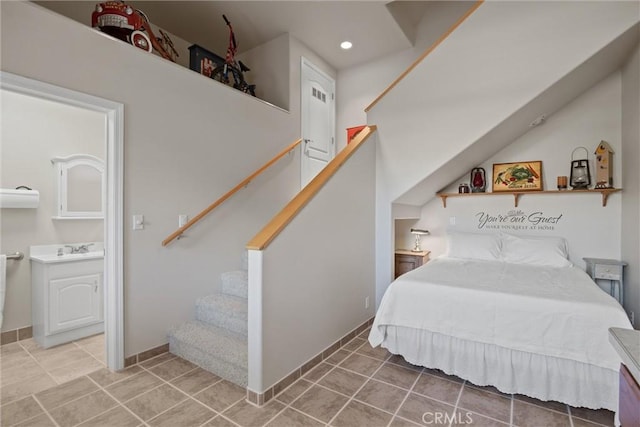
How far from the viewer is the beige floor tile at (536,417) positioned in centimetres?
177

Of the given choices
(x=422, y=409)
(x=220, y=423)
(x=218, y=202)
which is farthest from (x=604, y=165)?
(x=220, y=423)

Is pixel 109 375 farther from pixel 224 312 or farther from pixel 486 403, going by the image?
pixel 486 403

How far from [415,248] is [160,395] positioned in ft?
11.2

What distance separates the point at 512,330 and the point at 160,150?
3.04 metres

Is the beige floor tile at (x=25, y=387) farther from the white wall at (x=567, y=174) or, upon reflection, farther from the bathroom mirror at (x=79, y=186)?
the white wall at (x=567, y=174)

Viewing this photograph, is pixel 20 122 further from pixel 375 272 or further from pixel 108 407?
pixel 375 272

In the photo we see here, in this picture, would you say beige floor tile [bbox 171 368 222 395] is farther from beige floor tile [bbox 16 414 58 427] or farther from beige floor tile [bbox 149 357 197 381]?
beige floor tile [bbox 16 414 58 427]

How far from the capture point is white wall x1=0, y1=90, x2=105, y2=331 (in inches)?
112

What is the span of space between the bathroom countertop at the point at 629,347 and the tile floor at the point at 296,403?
3.96 ft

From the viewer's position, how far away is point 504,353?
2.05 meters

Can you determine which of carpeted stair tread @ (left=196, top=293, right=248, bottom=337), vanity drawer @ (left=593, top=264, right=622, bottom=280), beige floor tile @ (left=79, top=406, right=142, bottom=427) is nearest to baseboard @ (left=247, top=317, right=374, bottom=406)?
carpeted stair tread @ (left=196, top=293, right=248, bottom=337)

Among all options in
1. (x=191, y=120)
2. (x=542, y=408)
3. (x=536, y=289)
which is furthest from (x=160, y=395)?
(x=536, y=289)

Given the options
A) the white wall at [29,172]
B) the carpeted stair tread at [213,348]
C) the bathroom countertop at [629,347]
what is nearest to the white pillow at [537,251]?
the bathroom countertop at [629,347]

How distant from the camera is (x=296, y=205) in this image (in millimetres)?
2273
